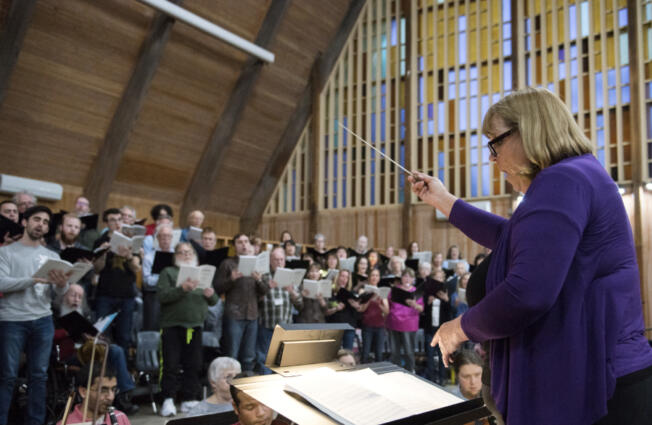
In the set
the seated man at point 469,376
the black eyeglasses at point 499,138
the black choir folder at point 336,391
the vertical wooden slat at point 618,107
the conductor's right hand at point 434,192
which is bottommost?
the seated man at point 469,376

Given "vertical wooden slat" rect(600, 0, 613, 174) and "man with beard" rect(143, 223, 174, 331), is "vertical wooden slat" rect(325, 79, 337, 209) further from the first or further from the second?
"man with beard" rect(143, 223, 174, 331)

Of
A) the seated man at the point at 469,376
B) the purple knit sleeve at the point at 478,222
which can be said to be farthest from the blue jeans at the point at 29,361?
the purple knit sleeve at the point at 478,222

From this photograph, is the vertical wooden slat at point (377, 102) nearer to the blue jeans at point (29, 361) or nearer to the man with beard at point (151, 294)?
the man with beard at point (151, 294)

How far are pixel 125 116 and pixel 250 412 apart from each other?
25.8 feet

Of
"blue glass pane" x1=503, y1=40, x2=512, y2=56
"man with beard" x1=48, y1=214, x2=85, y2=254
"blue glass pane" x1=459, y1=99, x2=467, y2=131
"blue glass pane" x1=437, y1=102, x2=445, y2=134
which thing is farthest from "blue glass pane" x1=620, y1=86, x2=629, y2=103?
"man with beard" x1=48, y1=214, x2=85, y2=254

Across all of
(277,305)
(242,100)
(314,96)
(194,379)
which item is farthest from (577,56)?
(194,379)

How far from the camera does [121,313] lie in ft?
14.9

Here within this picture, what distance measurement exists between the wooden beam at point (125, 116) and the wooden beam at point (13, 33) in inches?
66.2

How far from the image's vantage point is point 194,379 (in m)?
4.23

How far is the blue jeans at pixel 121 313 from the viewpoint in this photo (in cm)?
→ 446

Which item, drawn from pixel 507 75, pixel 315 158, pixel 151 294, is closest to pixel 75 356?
pixel 151 294

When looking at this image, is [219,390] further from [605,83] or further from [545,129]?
[605,83]

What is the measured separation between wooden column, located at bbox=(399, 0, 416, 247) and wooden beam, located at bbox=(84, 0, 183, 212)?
4477mm

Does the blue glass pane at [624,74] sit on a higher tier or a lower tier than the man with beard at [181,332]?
higher
